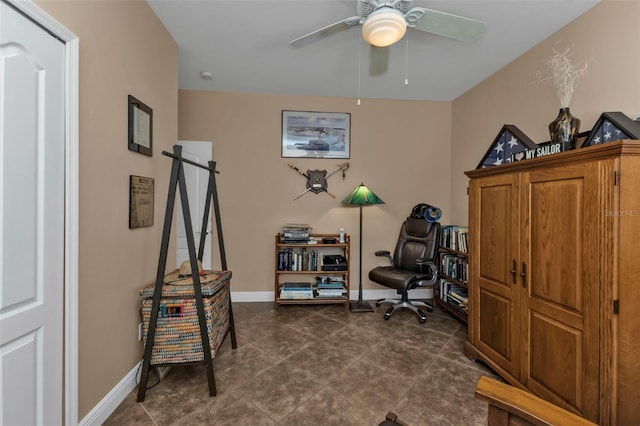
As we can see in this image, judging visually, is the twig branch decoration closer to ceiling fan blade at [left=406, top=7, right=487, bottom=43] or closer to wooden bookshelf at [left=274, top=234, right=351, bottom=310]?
ceiling fan blade at [left=406, top=7, right=487, bottom=43]

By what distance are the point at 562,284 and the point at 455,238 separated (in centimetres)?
168

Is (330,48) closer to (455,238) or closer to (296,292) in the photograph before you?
(455,238)

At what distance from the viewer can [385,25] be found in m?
1.53

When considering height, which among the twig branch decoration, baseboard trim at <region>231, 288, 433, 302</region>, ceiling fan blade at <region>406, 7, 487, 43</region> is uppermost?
ceiling fan blade at <region>406, 7, 487, 43</region>

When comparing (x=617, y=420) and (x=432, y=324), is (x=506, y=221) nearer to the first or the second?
(x=617, y=420)

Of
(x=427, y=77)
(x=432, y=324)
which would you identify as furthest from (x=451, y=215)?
(x=427, y=77)

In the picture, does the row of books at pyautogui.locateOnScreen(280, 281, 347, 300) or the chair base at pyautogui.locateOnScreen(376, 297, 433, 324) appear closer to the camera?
the chair base at pyautogui.locateOnScreen(376, 297, 433, 324)

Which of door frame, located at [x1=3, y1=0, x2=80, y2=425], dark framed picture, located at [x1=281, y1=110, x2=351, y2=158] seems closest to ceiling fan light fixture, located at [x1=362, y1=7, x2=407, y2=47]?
door frame, located at [x1=3, y1=0, x2=80, y2=425]

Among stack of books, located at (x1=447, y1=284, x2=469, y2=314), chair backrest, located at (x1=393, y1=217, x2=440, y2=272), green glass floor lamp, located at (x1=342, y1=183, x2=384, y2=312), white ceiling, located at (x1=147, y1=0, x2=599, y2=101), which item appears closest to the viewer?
white ceiling, located at (x1=147, y1=0, x2=599, y2=101)

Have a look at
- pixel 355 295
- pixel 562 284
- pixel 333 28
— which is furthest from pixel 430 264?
pixel 333 28

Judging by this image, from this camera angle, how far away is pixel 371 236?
374cm

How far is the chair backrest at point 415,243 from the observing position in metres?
3.19

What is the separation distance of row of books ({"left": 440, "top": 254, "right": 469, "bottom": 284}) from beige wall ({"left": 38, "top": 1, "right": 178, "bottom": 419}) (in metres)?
3.01

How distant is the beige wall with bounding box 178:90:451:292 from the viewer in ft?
11.6
